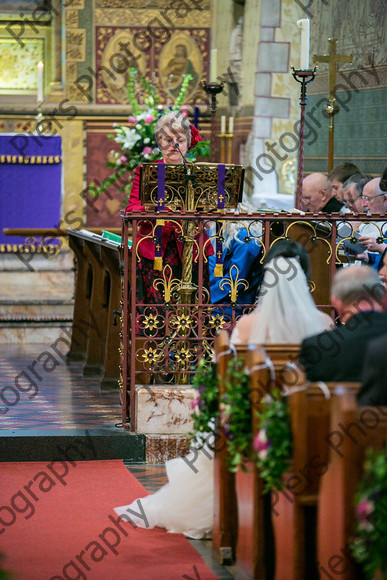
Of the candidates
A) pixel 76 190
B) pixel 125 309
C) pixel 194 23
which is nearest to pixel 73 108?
pixel 76 190

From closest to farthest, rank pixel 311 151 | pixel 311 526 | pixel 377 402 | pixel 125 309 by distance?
pixel 377 402, pixel 311 526, pixel 125 309, pixel 311 151

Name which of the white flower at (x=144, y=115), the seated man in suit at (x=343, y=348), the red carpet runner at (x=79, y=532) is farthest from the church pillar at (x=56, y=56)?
the seated man in suit at (x=343, y=348)

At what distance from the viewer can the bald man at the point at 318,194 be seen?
7137 millimetres

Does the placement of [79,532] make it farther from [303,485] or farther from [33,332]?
[33,332]

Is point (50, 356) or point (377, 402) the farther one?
point (50, 356)

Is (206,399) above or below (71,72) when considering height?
below

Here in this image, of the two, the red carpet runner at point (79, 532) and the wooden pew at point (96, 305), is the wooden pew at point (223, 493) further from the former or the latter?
the wooden pew at point (96, 305)

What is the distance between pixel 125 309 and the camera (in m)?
6.21

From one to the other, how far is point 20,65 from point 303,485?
32.7 feet

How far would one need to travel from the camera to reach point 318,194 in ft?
23.5

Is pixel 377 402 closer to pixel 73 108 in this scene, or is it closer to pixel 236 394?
pixel 236 394

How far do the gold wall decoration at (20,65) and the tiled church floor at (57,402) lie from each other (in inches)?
193

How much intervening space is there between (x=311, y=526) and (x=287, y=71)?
25.1ft

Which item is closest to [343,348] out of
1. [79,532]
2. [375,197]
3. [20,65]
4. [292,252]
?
[292,252]
